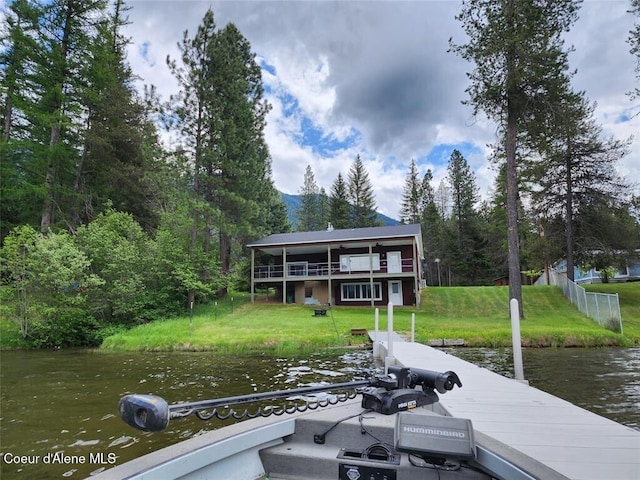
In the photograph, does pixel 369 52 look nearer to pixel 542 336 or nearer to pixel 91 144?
pixel 542 336

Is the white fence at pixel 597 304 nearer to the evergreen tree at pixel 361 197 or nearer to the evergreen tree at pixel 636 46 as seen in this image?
the evergreen tree at pixel 636 46

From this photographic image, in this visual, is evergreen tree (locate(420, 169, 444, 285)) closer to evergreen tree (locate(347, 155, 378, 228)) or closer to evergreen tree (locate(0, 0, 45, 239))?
evergreen tree (locate(347, 155, 378, 228))

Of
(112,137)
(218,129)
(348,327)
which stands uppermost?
(112,137)

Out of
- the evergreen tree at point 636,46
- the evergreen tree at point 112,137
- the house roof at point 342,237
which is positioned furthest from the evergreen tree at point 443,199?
the evergreen tree at point 112,137

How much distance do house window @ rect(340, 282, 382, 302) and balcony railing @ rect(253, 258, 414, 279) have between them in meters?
1.16

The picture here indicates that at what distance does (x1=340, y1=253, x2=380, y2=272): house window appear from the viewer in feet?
82.6

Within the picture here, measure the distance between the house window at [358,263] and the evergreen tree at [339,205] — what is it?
21.0m

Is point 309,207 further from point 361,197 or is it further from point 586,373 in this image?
point 586,373

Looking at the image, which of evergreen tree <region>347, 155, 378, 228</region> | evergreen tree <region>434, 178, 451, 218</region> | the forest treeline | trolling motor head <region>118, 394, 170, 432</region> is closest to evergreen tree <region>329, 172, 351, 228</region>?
evergreen tree <region>347, 155, 378, 228</region>

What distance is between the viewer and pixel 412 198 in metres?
52.1

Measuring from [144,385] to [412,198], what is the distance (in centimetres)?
4848

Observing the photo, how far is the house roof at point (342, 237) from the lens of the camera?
23359 millimetres

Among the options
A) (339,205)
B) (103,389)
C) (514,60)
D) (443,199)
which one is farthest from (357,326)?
(443,199)

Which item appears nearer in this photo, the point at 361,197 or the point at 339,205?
the point at 339,205
